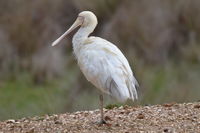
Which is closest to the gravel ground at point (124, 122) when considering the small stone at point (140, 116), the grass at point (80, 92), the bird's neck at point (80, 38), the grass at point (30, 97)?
the small stone at point (140, 116)

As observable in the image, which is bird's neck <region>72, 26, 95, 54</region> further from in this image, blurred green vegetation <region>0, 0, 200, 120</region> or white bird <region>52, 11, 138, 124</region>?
blurred green vegetation <region>0, 0, 200, 120</region>

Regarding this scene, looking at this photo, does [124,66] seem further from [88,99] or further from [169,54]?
[169,54]

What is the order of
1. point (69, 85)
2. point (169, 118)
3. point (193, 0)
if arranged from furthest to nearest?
point (193, 0), point (69, 85), point (169, 118)

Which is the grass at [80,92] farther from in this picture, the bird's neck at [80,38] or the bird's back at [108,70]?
the bird's back at [108,70]

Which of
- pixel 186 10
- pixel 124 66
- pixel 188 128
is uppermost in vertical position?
pixel 186 10

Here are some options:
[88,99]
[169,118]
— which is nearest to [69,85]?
[88,99]

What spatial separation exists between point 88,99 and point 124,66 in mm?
3863

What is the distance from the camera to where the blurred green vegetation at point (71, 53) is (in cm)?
1382

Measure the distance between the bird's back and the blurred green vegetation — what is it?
2.96m

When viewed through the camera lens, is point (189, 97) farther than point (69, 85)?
No

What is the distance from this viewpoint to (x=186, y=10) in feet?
56.5

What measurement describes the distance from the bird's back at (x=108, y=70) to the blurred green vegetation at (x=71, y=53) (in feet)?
9.72

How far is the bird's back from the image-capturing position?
31.5ft

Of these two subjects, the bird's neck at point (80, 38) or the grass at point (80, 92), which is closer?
the bird's neck at point (80, 38)
